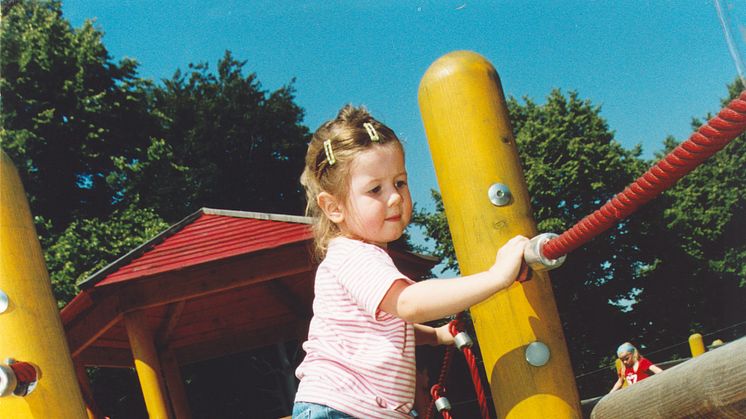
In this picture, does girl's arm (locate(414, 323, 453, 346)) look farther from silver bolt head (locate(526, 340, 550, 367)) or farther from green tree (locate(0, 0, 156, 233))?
green tree (locate(0, 0, 156, 233))

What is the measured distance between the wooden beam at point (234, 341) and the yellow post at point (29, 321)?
27.1 ft

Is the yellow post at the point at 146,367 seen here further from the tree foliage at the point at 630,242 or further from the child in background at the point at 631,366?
the tree foliage at the point at 630,242

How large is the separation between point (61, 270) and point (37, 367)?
1616cm

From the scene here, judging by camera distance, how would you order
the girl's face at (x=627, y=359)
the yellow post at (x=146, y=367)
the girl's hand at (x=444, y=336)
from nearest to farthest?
the girl's hand at (x=444, y=336), the yellow post at (x=146, y=367), the girl's face at (x=627, y=359)

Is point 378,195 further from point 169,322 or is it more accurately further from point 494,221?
point 169,322

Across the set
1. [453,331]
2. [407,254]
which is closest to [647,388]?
[453,331]

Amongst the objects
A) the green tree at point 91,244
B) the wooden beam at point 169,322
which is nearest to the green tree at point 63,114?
the green tree at point 91,244

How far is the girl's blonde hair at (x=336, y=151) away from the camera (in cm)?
208

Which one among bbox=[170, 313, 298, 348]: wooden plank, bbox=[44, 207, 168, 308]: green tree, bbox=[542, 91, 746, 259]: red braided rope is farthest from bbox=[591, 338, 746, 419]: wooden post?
bbox=[44, 207, 168, 308]: green tree

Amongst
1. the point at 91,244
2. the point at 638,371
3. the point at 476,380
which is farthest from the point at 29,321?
the point at 91,244

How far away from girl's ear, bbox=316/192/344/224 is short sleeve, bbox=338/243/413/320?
141 mm

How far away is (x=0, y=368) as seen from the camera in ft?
7.94

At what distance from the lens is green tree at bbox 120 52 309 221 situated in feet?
70.7

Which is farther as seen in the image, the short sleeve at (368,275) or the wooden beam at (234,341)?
the wooden beam at (234,341)
